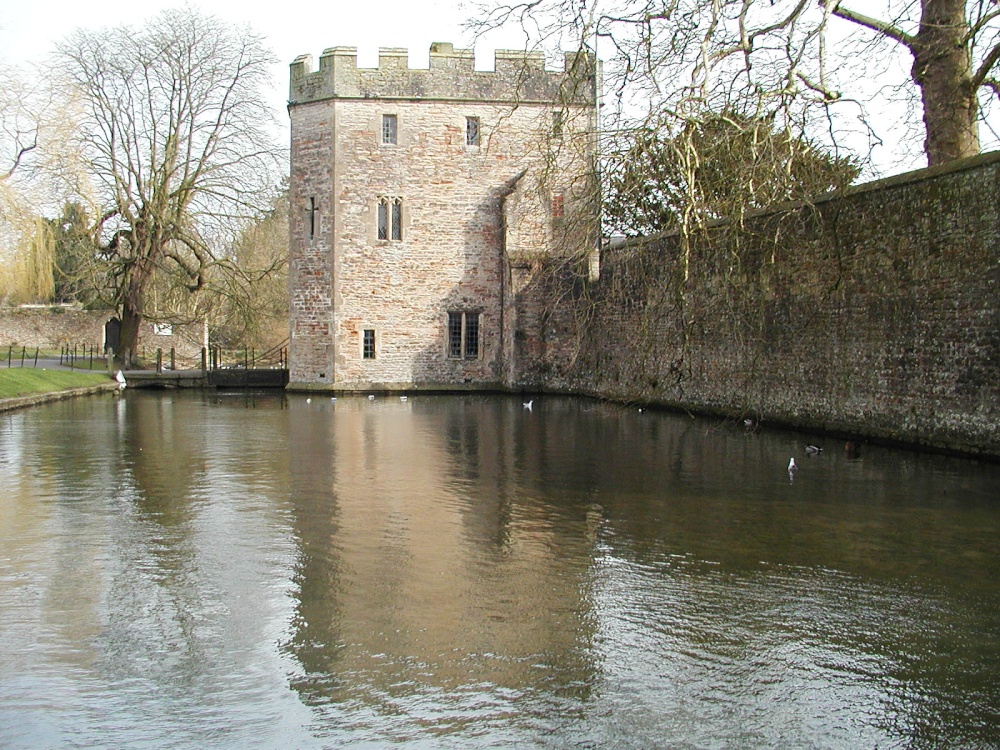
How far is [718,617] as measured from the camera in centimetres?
556

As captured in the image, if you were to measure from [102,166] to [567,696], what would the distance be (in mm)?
30723

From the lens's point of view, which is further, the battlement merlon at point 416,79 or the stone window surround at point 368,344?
the stone window surround at point 368,344

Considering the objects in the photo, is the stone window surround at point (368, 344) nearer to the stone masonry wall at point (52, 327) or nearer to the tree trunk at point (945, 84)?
the tree trunk at point (945, 84)

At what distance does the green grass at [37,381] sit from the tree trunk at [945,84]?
17636 millimetres

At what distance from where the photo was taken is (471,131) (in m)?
28.8

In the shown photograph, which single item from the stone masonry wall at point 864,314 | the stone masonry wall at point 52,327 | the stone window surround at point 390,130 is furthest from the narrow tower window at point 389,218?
the stone masonry wall at point 52,327

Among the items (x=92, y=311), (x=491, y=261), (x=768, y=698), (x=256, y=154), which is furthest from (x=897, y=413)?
(x=92, y=311)

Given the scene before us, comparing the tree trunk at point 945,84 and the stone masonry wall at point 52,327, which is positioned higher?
the tree trunk at point 945,84

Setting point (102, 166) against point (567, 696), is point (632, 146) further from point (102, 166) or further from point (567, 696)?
point (102, 166)

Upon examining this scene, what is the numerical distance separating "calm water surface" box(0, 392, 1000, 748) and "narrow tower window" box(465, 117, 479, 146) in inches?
735

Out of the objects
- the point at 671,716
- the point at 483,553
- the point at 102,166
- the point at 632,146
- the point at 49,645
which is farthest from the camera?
the point at 102,166

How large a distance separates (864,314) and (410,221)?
1650cm

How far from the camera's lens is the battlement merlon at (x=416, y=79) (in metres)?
28.0

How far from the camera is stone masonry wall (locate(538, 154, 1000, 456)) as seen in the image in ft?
39.4
